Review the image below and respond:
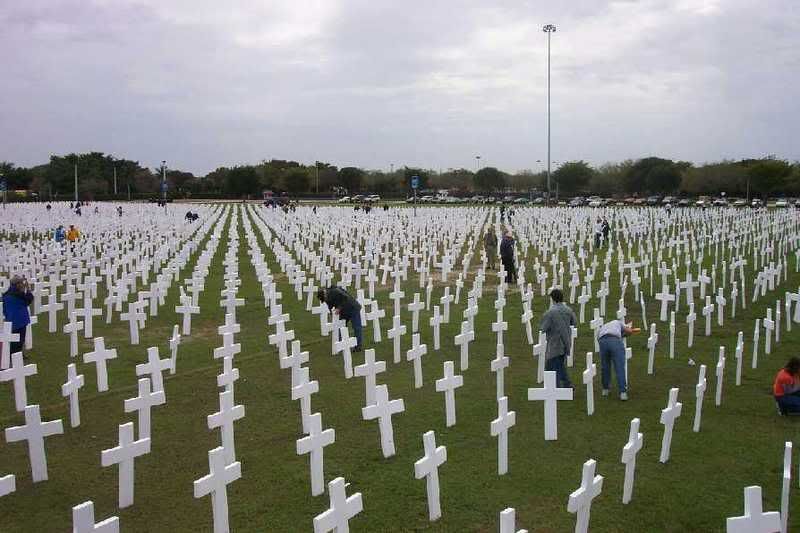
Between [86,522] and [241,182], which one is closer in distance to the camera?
[86,522]

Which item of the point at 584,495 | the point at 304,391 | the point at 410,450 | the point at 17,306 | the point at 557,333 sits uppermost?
the point at 17,306

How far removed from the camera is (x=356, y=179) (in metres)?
106

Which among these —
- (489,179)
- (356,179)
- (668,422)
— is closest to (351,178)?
(356,179)

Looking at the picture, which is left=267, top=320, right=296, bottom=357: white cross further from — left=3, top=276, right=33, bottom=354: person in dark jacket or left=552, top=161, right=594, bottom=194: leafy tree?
left=552, top=161, right=594, bottom=194: leafy tree

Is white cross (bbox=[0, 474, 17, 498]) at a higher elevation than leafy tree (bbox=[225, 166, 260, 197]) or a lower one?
lower

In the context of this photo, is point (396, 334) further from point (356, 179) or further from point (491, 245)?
point (356, 179)

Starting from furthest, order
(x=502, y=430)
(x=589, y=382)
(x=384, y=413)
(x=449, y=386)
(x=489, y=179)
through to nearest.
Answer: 1. (x=489, y=179)
2. (x=589, y=382)
3. (x=449, y=386)
4. (x=384, y=413)
5. (x=502, y=430)

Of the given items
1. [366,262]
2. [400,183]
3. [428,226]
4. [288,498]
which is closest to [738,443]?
[288,498]

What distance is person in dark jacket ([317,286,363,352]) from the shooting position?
34.6 ft

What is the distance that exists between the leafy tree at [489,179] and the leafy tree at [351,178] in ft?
61.1

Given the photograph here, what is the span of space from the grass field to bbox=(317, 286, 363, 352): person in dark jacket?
38cm

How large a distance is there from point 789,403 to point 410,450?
4353mm

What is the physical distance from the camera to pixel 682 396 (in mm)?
8727

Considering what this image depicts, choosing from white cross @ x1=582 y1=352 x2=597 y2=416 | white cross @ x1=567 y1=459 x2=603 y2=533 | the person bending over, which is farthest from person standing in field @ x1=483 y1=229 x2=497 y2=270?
white cross @ x1=567 y1=459 x2=603 y2=533
